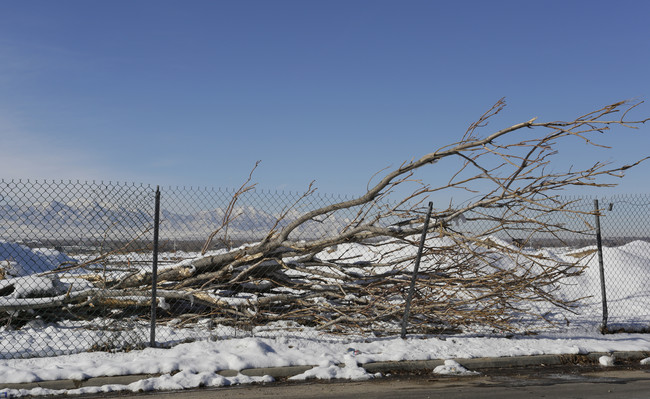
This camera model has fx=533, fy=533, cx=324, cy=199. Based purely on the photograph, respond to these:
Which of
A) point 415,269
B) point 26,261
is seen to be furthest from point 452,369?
point 26,261

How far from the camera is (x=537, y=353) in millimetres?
6914

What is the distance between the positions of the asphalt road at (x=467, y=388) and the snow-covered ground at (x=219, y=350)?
25cm

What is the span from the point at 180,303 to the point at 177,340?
1371 mm

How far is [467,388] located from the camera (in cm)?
557

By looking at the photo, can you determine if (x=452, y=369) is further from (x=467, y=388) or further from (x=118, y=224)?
(x=118, y=224)

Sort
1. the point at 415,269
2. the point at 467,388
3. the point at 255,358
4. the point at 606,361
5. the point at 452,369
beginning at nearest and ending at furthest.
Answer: the point at 467,388, the point at 255,358, the point at 452,369, the point at 606,361, the point at 415,269

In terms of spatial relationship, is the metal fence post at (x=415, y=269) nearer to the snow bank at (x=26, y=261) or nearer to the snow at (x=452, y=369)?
the snow at (x=452, y=369)

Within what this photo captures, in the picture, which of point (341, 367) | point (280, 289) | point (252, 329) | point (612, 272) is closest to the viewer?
point (341, 367)

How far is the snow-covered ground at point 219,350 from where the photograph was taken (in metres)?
5.52

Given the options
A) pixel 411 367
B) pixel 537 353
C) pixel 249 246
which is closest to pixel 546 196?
pixel 537 353

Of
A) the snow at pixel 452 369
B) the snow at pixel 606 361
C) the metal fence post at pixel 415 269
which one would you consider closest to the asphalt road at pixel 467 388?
the snow at pixel 452 369

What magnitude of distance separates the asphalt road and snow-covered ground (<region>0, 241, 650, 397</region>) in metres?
0.25

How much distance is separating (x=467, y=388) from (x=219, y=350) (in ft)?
9.34

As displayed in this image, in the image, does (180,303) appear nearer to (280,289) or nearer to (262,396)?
(280,289)
